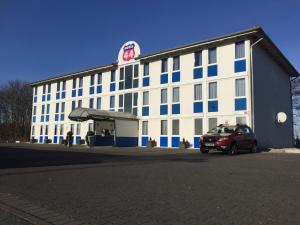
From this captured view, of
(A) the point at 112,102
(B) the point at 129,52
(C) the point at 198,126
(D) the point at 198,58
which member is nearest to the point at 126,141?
(A) the point at 112,102

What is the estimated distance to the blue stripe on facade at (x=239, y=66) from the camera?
25.7m

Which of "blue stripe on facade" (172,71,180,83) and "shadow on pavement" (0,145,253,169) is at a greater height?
"blue stripe on facade" (172,71,180,83)

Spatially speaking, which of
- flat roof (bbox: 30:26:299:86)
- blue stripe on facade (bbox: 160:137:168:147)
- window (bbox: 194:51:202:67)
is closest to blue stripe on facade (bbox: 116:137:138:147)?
blue stripe on facade (bbox: 160:137:168:147)

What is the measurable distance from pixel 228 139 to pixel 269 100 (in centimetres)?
1275

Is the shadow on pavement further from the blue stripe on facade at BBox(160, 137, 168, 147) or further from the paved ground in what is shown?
the blue stripe on facade at BBox(160, 137, 168, 147)

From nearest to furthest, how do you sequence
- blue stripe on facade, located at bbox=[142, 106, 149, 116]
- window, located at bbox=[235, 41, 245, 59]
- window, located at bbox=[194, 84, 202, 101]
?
1. window, located at bbox=[235, 41, 245, 59]
2. window, located at bbox=[194, 84, 202, 101]
3. blue stripe on facade, located at bbox=[142, 106, 149, 116]

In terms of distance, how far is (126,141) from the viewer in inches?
1284

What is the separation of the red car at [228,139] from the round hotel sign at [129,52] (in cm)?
1703

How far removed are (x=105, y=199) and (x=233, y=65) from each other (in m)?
22.7

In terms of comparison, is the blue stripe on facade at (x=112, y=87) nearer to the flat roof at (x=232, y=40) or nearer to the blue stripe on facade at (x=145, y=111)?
the flat roof at (x=232, y=40)

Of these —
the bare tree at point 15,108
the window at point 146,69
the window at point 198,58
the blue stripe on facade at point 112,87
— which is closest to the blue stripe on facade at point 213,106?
the window at point 198,58

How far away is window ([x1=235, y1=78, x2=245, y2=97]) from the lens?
25688mm

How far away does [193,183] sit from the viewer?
7.68 meters

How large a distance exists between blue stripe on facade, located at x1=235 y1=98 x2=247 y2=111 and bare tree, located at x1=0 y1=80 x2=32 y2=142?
179 ft
